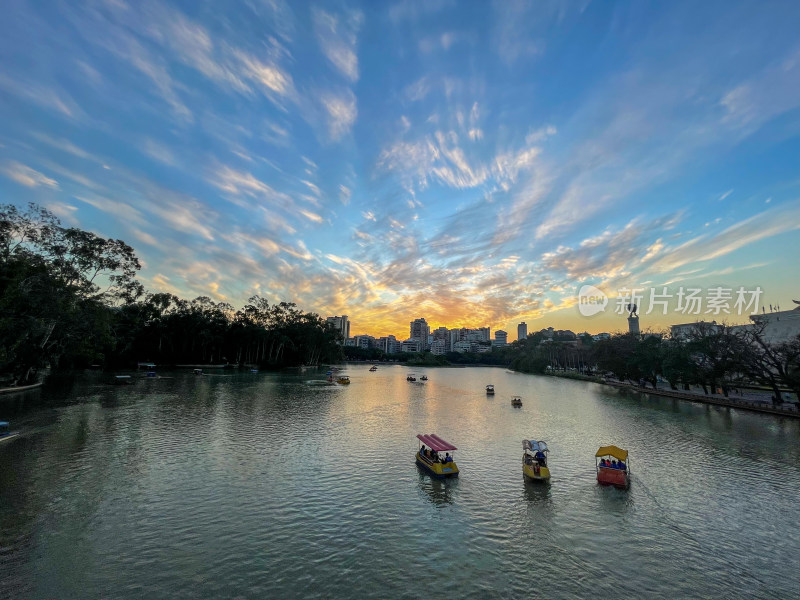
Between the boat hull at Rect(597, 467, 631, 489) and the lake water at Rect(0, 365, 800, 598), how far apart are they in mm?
568

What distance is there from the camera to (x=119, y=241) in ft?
206

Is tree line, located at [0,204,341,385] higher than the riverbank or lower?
higher

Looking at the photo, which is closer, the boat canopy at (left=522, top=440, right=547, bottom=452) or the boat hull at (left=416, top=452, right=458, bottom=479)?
the boat hull at (left=416, top=452, right=458, bottom=479)

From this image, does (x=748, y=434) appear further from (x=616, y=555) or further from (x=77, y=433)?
(x=77, y=433)

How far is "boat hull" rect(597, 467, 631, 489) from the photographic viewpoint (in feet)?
75.4

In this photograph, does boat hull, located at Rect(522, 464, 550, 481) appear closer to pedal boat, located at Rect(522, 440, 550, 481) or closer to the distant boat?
pedal boat, located at Rect(522, 440, 550, 481)

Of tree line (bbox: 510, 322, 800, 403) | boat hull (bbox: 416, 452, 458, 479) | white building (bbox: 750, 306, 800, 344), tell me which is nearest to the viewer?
boat hull (bbox: 416, 452, 458, 479)

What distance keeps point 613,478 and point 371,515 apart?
15116mm

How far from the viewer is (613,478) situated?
2316cm

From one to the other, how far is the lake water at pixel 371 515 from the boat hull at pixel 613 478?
57cm

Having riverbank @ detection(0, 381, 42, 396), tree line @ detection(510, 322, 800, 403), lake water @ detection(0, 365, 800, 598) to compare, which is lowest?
lake water @ detection(0, 365, 800, 598)

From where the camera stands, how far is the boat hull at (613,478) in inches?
904

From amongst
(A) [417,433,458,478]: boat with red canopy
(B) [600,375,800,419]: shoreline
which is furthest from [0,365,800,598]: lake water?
(B) [600,375,800,419]: shoreline

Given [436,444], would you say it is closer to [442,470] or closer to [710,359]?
[442,470]
